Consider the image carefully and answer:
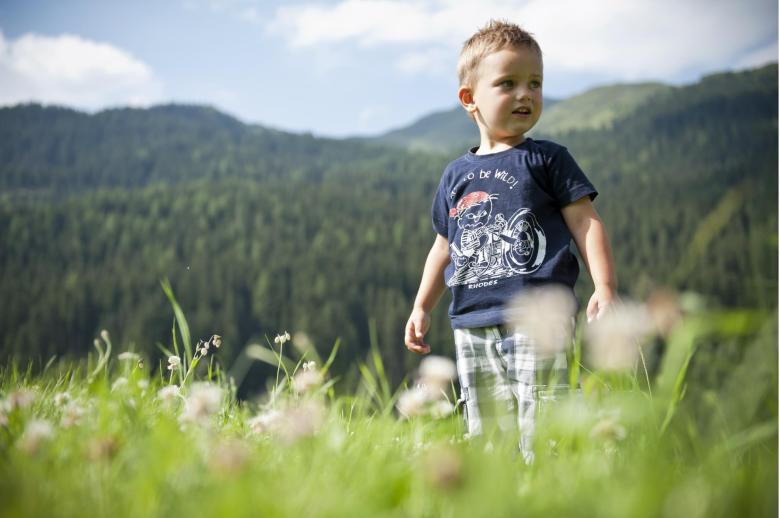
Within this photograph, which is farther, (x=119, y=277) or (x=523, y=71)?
(x=119, y=277)

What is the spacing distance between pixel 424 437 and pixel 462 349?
0.92 meters

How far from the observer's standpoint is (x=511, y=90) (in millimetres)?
2666

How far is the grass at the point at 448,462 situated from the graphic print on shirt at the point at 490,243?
3.56 ft

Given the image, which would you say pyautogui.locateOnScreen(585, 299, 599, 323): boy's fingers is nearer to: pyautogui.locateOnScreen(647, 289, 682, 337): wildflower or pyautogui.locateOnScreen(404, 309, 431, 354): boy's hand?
pyautogui.locateOnScreen(404, 309, 431, 354): boy's hand

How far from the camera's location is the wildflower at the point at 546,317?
138 centimetres

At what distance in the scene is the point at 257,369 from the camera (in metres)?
72.2

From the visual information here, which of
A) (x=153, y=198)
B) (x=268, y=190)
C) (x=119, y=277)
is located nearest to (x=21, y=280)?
(x=119, y=277)

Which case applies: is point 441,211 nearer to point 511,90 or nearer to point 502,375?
point 511,90

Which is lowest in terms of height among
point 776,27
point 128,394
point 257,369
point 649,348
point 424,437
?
point 257,369

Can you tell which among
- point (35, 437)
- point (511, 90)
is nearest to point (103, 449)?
point (35, 437)

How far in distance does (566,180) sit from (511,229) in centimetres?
29

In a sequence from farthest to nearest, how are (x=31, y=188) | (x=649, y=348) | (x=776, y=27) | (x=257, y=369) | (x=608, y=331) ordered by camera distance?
(x=31, y=188)
(x=257, y=369)
(x=776, y=27)
(x=649, y=348)
(x=608, y=331)

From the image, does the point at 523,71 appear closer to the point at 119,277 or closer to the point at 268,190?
the point at 119,277

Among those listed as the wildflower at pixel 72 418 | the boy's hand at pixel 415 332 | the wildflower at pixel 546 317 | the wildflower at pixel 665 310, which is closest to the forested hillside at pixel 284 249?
the boy's hand at pixel 415 332
